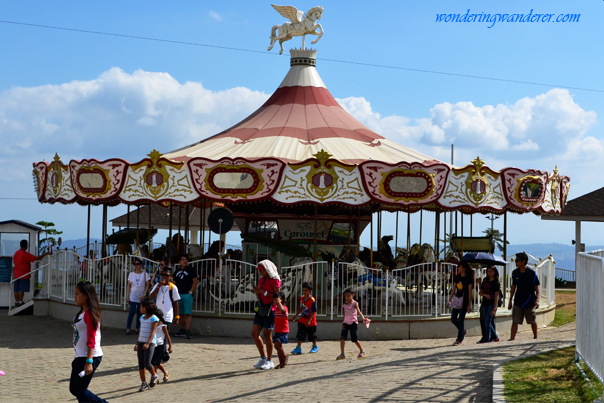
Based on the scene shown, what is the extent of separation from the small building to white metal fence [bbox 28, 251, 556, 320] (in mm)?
1852

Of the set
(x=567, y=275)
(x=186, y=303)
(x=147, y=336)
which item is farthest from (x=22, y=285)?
(x=567, y=275)

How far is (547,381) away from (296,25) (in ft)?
48.5

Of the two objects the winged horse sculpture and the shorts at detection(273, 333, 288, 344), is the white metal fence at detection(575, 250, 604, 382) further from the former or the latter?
the winged horse sculpture

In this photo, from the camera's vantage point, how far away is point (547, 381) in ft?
24.4

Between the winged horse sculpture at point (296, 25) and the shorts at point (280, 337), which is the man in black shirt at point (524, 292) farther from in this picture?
the winged horse sculpture at point (296, 25)

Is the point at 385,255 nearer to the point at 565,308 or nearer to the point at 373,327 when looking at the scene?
the point at 373,327

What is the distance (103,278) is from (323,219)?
631 cm

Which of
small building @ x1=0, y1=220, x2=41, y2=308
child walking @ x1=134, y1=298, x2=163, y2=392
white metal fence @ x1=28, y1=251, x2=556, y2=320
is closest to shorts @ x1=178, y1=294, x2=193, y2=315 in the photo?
white metal fence @ x1=28, y1=251, x2=556, y2=320

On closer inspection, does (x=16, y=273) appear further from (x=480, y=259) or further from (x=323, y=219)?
(x=480, y=259)

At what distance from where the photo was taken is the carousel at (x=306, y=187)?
14031 millimetres

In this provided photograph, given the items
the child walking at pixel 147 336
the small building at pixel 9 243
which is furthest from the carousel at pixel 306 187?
the child walking at pixel 147 336

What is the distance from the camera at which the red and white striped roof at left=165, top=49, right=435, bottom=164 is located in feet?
53.7

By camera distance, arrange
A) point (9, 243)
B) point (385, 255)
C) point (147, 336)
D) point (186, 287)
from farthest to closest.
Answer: point (9, 243), point (385, 255), point (186, 287), point (147, 336)

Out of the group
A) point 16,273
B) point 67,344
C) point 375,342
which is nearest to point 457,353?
point 375,342
